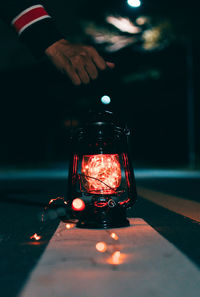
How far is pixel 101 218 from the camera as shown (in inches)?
205

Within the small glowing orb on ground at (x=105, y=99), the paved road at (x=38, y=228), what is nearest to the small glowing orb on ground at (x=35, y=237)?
the paved road at (x=38, y=228)

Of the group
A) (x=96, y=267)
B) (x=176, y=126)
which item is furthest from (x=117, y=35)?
(x=96, y=267)

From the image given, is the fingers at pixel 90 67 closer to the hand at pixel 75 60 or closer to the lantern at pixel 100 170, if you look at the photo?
the hand at pixel 75 60

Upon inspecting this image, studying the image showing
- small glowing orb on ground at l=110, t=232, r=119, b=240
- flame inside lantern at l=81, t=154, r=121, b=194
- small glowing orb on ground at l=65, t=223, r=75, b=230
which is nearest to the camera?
small glowing orb on ground at l=110, t=232, r=119, b=240

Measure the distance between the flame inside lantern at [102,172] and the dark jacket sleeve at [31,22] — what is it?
2.61 m

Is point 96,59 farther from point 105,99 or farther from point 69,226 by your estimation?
point 69,226

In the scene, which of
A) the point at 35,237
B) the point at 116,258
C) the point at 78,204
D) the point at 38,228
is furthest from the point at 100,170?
the point at 116,258

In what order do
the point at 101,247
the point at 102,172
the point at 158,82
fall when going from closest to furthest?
the point at 101,247
the point at 102,172
the point at 158,82

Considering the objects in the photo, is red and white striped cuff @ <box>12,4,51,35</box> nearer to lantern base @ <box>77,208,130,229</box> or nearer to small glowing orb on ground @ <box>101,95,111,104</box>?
small glowing orb on ground @ <box>101,95,111,104</box>

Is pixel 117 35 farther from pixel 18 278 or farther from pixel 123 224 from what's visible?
pixel 18 278

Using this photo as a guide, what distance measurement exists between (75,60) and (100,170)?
98.6 inches

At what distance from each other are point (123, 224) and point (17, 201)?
169 inches

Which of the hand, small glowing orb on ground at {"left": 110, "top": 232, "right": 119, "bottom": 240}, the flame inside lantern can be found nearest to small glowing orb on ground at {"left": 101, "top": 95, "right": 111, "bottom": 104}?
the flame inside lantern

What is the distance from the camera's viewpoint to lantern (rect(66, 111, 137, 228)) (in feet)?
17.1
